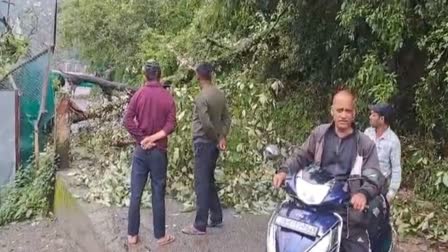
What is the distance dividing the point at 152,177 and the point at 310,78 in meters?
5.12

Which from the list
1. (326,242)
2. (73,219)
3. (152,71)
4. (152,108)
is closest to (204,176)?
(152,108)

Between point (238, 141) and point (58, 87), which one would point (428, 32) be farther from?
point (58, 87)

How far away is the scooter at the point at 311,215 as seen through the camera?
3.71 meters

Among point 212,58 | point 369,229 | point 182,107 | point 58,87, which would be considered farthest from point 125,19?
point 369,229

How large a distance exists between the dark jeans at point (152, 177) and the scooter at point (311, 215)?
2102mm

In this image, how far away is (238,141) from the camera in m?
8.44

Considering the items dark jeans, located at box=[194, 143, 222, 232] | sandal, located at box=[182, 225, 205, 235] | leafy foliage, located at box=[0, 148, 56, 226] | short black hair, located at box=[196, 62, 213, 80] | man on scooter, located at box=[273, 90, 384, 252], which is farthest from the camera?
leafy foliage, located at box=[0, 148, 56, 226]

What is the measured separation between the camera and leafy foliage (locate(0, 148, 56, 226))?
9719 millimetres

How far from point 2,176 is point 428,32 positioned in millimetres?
6907

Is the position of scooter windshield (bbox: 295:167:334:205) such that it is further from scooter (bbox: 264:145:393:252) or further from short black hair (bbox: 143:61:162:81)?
short black hair (bbox: 143:61:162:81)

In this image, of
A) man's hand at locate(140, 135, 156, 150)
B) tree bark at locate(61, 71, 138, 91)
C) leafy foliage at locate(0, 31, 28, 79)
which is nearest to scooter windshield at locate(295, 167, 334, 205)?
man's hand at locate(140, 135, 156, 150)

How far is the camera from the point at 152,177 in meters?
5.92

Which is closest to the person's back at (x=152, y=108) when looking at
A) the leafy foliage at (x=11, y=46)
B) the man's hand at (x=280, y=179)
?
the man's hand at (x=280, y=179)

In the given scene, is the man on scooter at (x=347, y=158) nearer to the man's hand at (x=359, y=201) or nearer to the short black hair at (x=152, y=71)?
the man's hand at (x=359, y=201)
